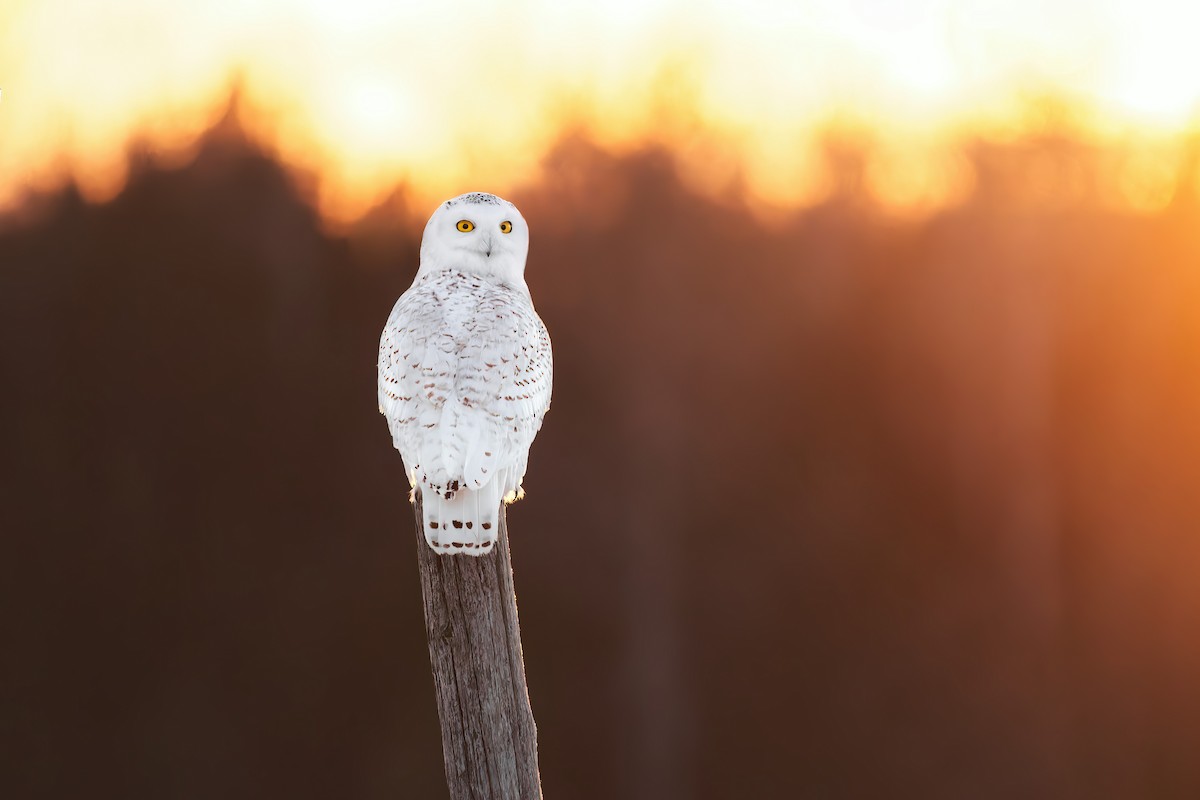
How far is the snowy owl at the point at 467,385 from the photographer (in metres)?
1.59

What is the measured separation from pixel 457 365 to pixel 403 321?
8.9 inches

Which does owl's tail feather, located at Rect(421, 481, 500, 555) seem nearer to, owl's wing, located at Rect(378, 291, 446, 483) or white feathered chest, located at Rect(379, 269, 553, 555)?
white feathered chest, located at Rect(379, 269, 553, 555)

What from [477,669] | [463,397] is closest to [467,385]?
A: [463,397]

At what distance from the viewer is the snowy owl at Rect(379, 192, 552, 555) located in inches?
62.4

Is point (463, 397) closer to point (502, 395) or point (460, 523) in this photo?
point (502, 395)

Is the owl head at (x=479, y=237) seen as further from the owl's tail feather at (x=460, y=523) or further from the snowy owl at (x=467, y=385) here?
the owl's tail feather at (x=460, y=523)

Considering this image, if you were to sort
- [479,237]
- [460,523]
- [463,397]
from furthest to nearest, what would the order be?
1. [479,237]
2. [463,397]
3. [460,523]

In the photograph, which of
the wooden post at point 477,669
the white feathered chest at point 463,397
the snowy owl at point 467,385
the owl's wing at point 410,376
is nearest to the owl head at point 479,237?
the snowy owl at point 467,385

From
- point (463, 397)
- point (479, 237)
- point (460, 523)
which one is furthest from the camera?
point (479, 237)

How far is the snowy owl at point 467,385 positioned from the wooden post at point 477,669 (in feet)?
0.31

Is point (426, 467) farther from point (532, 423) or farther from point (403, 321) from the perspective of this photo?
point (403, 321)

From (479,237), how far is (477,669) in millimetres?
1010

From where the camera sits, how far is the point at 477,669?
5.42 feet

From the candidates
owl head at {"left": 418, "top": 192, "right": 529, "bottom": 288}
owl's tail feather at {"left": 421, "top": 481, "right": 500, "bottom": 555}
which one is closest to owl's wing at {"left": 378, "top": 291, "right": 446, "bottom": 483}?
owl's tail feather at {"left": 421, "top": 481, "right": 500, "bottom": 555}
